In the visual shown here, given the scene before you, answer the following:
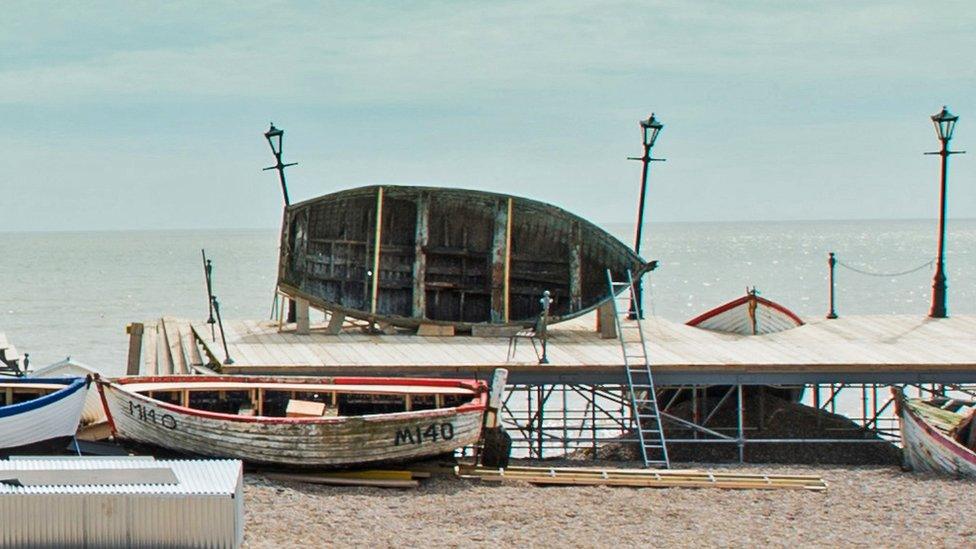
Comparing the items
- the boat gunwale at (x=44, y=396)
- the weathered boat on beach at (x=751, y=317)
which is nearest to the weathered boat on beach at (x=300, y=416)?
the boat gunwale at (x=44, y=396)

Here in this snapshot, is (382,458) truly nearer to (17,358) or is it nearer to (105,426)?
(105,426)

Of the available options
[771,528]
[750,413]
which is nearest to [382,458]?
[771,528]

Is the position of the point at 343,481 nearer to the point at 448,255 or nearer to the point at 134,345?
the point at 448,255

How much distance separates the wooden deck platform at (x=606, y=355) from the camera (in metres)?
25.6

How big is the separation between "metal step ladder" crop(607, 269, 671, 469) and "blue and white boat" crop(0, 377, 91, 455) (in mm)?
8419

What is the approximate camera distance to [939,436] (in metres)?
24.2

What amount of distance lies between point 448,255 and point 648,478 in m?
8.32

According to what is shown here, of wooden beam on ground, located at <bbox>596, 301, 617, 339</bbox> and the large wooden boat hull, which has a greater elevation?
the large wooden boat hull

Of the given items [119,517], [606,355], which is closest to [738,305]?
[606,355]

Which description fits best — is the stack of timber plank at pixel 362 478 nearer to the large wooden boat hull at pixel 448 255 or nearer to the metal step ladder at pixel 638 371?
the metal step ladder at pixel 638 371

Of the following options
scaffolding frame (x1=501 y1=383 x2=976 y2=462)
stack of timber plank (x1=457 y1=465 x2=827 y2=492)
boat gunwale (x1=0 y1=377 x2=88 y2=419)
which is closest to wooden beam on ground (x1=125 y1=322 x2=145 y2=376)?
boat gunwale (x1=0 y1=377 x2=88 y2=419)

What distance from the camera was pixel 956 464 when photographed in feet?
78.3

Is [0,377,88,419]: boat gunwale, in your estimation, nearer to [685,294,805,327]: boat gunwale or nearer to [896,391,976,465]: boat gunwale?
[685,294,805,327]: boat gunwale

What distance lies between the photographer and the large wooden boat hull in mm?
29609
